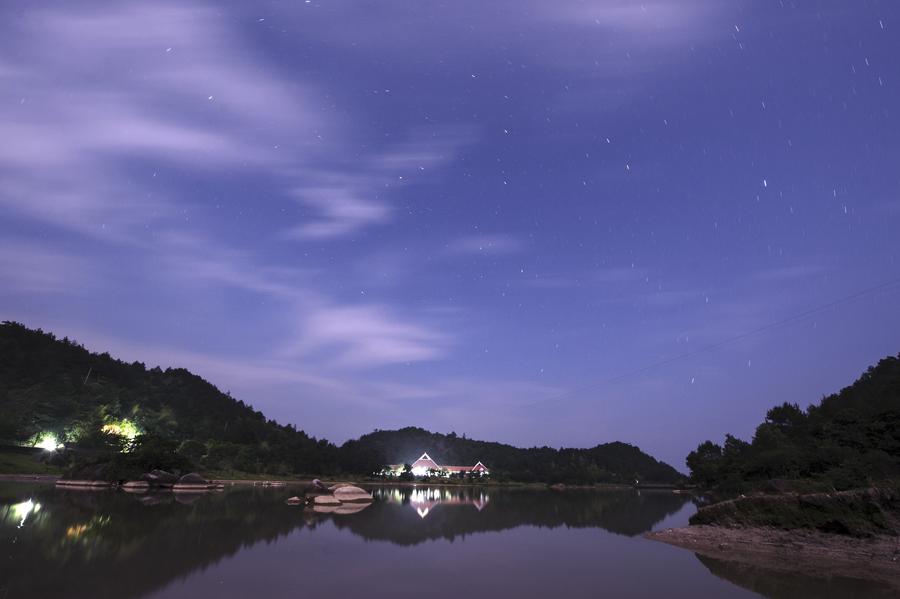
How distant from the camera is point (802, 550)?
74.4 feet

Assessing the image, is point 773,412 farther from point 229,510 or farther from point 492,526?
point 229,510

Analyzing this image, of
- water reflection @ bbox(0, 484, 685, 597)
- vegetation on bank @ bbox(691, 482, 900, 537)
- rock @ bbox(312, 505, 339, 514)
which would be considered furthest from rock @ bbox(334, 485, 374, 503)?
vegetation on bank @ bbox(691, 482, 900, 537)

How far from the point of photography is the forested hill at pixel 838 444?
35.8m

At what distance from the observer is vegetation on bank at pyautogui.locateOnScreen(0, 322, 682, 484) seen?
65.2 m

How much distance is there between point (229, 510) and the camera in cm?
3444

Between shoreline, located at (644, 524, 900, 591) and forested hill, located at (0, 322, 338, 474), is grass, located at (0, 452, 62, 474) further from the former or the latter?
shoreline, located at (644, 524, 900, 591)

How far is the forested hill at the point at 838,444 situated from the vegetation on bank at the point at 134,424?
2390 inches

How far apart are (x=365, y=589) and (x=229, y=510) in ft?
79.2

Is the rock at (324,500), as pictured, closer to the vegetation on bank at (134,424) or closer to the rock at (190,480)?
the rock at (190,480)

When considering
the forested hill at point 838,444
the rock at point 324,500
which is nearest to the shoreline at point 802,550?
the forested hill at point 838,444

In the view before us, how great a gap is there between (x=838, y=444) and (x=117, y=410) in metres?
→ 103

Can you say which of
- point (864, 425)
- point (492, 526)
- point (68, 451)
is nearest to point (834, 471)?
point (864, 425)

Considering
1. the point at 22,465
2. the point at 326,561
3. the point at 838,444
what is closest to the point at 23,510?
the point at 326,561

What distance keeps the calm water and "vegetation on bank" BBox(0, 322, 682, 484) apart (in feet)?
115
